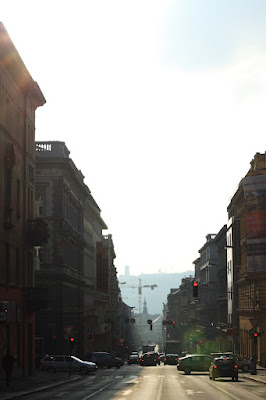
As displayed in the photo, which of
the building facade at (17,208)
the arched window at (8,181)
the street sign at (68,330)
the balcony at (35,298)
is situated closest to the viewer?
the building facade at (17,208)

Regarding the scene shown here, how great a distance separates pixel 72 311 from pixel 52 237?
10.8 metres

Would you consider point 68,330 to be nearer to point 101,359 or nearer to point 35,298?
point 35,298

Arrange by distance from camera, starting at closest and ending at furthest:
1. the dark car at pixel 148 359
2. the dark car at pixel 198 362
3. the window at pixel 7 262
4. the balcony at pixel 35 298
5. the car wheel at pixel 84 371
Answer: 1. the window at pixel 7 262
2. the balcony at pixel 35 298
3. the dark car at pixel 198 362
4. the car wheel at pixel 84 371
5. the dark car at pixel 148 359

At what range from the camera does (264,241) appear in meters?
77.2

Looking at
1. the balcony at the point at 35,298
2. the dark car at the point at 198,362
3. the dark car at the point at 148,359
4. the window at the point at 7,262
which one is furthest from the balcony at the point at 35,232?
the dark car at the point at 148,359

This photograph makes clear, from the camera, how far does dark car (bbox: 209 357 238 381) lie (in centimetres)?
5059

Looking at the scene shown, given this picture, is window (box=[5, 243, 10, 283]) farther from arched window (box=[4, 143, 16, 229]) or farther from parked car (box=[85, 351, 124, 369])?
parked car (box=[85, 351, 124, 369])

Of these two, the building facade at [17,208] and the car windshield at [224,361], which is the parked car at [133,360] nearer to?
the building facade at [17,208]

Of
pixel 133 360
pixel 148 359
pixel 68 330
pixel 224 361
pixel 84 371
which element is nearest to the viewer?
pixel 224 361

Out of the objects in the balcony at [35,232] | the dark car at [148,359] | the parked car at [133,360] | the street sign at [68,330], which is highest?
the balcony at [35,232]

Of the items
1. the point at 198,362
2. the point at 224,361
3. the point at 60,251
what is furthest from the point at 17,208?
the point at 60,251

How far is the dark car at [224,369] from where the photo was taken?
5059cm

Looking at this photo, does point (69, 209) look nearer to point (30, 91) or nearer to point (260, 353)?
point (260, 353)

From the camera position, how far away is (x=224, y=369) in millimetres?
51000
